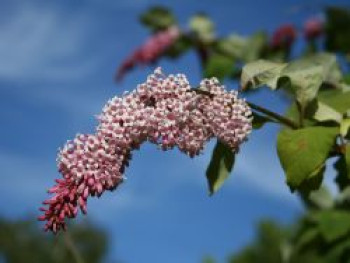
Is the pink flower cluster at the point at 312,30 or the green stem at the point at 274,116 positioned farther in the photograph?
the pink flower cluster at the point at 312,30

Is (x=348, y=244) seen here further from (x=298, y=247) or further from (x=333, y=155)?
(x=333, y=155)

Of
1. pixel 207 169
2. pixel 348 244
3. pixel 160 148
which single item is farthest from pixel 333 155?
pixel 348 244

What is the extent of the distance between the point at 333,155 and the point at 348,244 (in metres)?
0.79

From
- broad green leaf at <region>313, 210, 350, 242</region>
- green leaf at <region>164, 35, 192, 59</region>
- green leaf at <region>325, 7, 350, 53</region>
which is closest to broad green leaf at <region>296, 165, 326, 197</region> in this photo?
broad green leaf at <region>313, 210, 350, 242</region>

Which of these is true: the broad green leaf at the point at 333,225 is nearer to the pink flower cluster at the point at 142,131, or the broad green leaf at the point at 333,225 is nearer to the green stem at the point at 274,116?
the green stem at the point at 274,116

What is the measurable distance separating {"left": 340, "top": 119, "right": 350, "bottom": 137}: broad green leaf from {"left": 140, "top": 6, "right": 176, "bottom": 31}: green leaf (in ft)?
11.3

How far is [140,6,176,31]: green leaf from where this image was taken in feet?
16.1

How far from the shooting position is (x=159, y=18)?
4973mm

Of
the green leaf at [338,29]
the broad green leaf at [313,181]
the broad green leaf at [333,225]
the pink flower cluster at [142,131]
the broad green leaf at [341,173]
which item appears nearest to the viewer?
the pink flower cluster at [142,131]

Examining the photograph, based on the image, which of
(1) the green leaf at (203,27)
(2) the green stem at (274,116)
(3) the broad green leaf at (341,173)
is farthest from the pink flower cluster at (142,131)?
(1) the green leaf at (203,27)

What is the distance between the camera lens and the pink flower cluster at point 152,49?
194 inches

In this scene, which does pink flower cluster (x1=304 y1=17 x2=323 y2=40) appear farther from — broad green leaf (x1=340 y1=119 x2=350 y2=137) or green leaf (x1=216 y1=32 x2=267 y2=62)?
broad green leaf (x1=340 y1=119 x2=350 y2=137)

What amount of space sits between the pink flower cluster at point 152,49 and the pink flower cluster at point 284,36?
671mm

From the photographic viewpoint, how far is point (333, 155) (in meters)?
1.58
